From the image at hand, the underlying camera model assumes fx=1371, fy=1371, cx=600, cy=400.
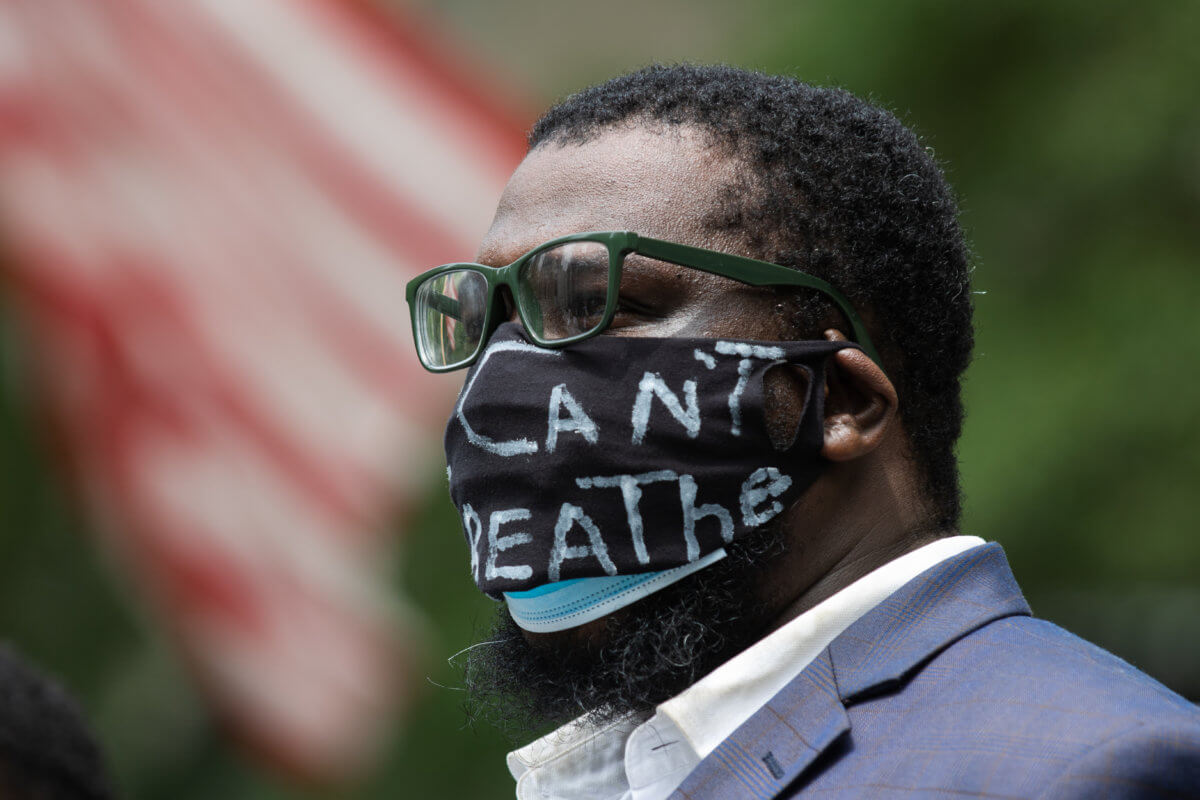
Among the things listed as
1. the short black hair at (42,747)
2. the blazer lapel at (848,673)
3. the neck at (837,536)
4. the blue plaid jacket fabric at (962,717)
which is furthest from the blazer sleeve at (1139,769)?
the short black hair at (42,747)

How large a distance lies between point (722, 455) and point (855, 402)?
0.30 metres

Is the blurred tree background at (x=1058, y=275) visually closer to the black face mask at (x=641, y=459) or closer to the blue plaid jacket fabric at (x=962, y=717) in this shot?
the black face mask at (x=641, y=459)

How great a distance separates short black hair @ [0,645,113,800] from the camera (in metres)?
3.01

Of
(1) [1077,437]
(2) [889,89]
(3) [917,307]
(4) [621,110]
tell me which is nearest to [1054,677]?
(3) [917,307]

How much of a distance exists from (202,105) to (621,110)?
5148mm

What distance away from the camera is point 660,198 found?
2607mm

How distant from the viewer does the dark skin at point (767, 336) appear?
251 cm

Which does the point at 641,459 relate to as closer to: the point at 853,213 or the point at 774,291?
the point at 774,291

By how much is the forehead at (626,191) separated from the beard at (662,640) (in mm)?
615

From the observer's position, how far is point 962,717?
203cm

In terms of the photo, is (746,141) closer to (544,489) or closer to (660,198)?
(660,198)

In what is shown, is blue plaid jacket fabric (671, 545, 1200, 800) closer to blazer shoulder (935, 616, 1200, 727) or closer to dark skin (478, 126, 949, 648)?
blazer shoulder (935, 616, 1200, 727)

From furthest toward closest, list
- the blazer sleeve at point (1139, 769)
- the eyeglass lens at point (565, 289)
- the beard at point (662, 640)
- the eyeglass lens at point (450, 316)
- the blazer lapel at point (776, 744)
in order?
the eyeglass lens at point (450, 316), the eyeglass lens at point (565, 289), the beard at point (662, 640), the blazer lapel at point (776, 744), the blazer sleeve at point (1139, 769)

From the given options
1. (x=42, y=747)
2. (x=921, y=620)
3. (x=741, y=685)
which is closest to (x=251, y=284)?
(x=42, y=747)
